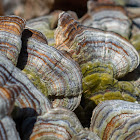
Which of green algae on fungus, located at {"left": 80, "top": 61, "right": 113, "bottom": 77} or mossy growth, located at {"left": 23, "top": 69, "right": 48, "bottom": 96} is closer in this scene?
mossy growth, located at {"left": 23, "top": 69, "right": 48, "bottom": 96}

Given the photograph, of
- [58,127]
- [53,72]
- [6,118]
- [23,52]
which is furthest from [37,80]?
[6,118]

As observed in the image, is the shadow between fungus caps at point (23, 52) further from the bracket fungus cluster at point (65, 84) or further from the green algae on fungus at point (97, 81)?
the green algae on fungus at point (97, 81)

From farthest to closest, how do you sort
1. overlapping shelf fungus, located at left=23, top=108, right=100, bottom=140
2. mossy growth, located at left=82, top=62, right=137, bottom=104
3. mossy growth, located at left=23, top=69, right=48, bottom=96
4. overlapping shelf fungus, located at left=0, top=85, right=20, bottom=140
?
mossy growth, located at left=82, top=62, right=137, bottom=104
mossy growth, located at left=23, top=69, right=48, bottom=96
overlapping shelf fungus, located at left=23, top=108, right=100, bottom=140
overlapping shelf fungus, located at left=0, top=85, right=20, bottom=140

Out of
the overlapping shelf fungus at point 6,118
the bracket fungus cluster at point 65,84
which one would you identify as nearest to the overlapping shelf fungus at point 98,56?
the bracket fungus cluster at point 65,84

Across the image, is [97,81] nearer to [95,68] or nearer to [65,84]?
[95,68]

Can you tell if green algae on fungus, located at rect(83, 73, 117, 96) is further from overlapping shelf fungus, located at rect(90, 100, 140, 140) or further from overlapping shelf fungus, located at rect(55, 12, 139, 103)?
overlapping shelf fungus, located at rect(90, 100, 140, 140)

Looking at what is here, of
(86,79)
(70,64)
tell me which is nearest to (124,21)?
(86,79)

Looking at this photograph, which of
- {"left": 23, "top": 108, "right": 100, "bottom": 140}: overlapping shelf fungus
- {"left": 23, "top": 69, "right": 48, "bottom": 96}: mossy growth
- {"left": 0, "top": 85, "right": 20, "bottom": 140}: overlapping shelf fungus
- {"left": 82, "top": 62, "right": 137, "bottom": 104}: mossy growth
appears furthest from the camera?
{"left": 82, "top": 62, "right": 137, "bottom": 104}: mossy growth

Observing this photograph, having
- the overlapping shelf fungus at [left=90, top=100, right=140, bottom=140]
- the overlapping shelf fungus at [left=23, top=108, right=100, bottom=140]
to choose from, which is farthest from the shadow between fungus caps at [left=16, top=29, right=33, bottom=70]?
the overlapping shelf fungus at [left=90, top=100, right=140, bottom=140]
